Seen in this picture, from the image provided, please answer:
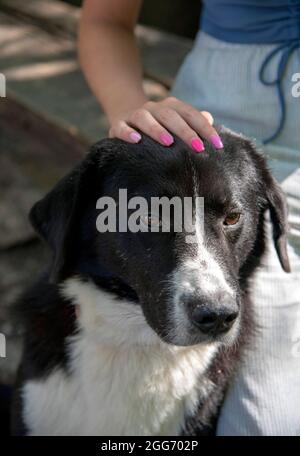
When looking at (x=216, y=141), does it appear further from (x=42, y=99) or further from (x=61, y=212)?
(x=42, y=99)

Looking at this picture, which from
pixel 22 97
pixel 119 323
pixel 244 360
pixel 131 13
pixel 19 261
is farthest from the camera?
pixel 22 97

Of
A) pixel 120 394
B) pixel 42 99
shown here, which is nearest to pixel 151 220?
pixel 120 394

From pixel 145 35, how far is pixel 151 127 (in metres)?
2.76

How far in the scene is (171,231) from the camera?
181 centimetres

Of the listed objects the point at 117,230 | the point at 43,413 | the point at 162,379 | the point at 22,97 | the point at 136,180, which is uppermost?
the point at 136,180

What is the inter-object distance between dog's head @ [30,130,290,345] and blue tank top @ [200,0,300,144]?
1.07 feet

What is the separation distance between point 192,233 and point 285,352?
1.68 ft

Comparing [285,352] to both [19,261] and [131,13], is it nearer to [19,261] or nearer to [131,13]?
[131,13]

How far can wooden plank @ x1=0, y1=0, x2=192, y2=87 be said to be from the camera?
412 cm

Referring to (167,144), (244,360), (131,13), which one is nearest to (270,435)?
(244,360)

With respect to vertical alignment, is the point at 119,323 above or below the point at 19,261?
above

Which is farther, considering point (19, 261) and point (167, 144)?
point (19, 261)

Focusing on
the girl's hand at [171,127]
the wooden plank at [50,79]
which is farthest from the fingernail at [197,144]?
the wooden plank at [50,79]

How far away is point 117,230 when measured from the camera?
1896 mm
